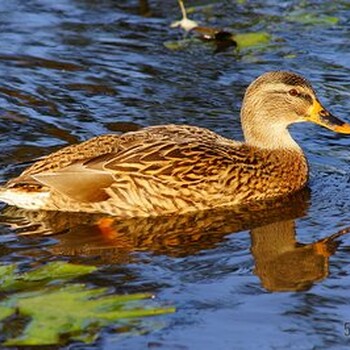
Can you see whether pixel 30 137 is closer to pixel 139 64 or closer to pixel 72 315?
pixel 139 64

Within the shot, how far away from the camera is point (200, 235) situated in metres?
9.80

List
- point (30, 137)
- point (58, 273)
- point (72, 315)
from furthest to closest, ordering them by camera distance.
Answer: point (30, 137)
point (58, 273)
point (72, 315)


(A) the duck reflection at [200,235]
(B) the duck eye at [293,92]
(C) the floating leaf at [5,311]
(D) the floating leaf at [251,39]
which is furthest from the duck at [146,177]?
(D) the floating leaf at [251,39]

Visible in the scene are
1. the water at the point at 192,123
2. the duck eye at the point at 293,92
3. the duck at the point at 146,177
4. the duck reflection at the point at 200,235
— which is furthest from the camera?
the duck eye at the point at 293,92

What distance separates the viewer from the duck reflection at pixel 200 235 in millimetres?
9039

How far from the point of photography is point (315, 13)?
15.3 m

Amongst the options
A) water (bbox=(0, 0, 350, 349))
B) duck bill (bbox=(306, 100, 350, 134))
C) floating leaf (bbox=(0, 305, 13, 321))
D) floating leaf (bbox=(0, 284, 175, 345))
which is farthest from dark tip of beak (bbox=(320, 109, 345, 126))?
floating leaf (bbox=(0, 305, 13, 321))

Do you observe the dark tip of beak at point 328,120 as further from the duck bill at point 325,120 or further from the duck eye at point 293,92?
the duck eye at point 293,92

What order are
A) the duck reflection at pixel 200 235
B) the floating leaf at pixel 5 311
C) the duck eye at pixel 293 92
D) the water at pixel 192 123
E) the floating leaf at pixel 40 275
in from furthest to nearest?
the duck eye at pixel 293 92, the duck reflection at pixel 200 235, the floating leaf at pixel 40 275, the water at pixel 192 123, the floating leaf at pixel 5 311

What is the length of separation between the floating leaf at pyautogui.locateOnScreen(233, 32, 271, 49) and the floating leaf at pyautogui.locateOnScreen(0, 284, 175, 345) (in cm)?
657

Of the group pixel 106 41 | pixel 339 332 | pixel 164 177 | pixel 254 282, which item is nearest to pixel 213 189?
pixel 164 177

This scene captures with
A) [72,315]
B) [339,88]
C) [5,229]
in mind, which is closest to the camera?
[72,315]

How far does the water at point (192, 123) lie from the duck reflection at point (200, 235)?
0.02m

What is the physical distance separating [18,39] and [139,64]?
1584 mm
